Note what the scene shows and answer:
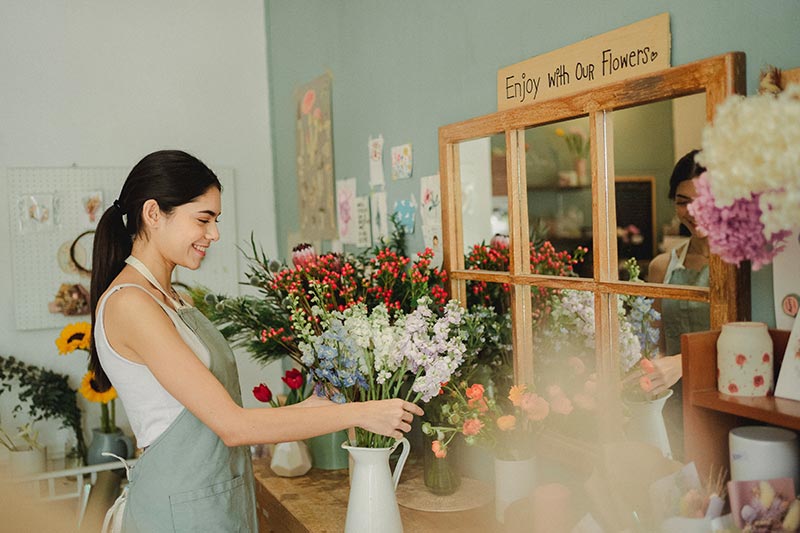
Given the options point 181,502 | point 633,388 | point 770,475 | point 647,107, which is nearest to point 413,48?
point 647,107

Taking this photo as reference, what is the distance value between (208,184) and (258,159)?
2236mm

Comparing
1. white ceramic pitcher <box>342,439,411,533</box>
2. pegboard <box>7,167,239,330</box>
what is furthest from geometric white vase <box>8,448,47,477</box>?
white ceramic pitcher <box>342,439,411,533</box>

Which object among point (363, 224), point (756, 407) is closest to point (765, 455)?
point (756, 407)

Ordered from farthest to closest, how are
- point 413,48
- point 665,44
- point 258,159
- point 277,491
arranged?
point 258,159
point 413,48
point 277,491
point 665,44

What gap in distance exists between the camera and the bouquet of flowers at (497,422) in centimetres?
166

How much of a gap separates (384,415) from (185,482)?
0.51 metres

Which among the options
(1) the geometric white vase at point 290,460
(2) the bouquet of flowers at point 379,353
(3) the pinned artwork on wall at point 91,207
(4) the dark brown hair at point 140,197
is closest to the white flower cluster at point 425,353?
(2) the bouquet of flowers at point 379,353

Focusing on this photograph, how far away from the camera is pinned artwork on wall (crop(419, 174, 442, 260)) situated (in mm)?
2266

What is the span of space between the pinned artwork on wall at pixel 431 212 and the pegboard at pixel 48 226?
76.3 inches

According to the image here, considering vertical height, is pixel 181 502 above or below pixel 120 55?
below

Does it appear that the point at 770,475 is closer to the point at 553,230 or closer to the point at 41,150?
the point at 553,230

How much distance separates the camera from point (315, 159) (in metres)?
3.31

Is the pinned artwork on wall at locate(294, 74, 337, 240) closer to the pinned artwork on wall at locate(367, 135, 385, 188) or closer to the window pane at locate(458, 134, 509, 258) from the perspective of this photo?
the pinned artwork on wall at locate(367, 135, 385, 188)

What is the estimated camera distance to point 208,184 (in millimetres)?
1759
